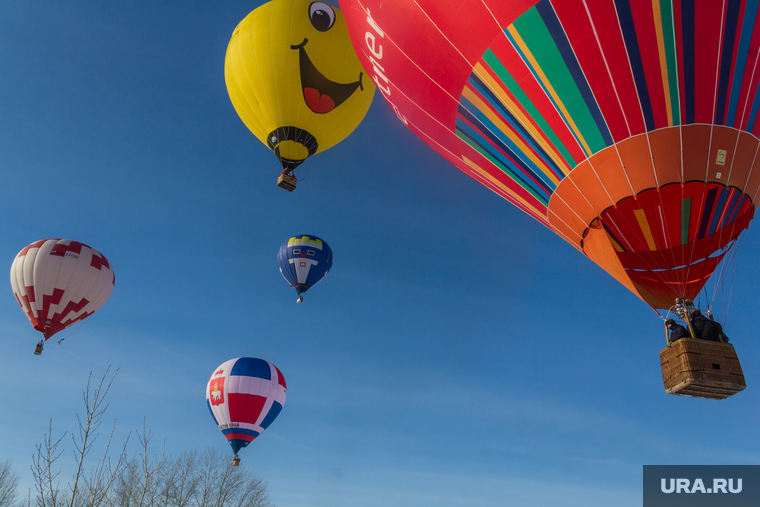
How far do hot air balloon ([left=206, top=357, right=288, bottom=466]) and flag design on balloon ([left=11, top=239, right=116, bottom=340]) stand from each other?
5444mm

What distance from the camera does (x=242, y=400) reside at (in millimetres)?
19156

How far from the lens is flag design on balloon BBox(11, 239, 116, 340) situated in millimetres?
16844

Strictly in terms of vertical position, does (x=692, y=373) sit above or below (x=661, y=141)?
below

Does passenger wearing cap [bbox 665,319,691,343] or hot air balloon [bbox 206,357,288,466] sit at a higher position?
hot air balloon [bbox 206,357,288,466]

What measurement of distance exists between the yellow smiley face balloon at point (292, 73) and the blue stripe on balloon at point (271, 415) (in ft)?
32.3

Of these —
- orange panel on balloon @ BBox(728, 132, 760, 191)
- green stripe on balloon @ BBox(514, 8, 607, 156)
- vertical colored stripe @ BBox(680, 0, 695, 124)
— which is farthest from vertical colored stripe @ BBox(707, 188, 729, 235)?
green stripe on balloon @ BBox(514, 8, 607, 156)

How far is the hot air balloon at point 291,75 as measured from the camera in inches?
582

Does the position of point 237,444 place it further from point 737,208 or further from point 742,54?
point 742,54

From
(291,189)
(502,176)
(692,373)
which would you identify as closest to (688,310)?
(692,373)

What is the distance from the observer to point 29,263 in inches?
673

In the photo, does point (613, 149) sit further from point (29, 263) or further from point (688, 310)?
point (29, 263)

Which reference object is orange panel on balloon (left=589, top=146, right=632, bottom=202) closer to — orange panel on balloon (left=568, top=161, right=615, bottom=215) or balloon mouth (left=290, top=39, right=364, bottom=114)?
orange panel on balloon (left=568, top=161, right=615, bottom=215)

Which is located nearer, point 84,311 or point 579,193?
point 579,193

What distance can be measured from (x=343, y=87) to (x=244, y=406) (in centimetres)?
1221
